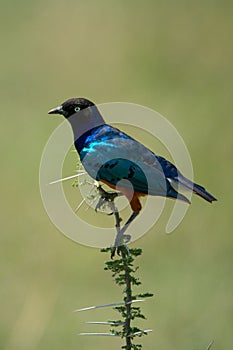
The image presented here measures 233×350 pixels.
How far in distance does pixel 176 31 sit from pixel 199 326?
6.25m

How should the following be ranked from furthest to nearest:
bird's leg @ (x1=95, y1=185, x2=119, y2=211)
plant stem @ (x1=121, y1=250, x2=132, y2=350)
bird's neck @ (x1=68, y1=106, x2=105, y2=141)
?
1. bird's neck @ (x1=68, y1=106, x2=105, y2=141)
2. bird's leg @ (x1=95, y1=185, x2=119, y2=211)
3. plant stem @ (x1=121, y1=250, x2=132, y2=350)

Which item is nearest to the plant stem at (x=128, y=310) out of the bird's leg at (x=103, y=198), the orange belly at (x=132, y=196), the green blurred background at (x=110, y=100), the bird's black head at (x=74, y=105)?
the bird's leg at (x=103, y=198)

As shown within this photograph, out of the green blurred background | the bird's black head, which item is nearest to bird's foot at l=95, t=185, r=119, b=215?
the bird's black head

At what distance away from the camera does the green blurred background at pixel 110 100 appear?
727 centimetres

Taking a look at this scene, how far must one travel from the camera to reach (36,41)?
13000mm

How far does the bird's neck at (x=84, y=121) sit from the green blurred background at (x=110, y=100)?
1804 mm

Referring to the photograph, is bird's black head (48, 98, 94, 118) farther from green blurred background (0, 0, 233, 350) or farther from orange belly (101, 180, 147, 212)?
green blurred background (0, 0, 233, 350)

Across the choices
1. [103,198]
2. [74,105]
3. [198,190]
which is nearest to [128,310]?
[103,198]

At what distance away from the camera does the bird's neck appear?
212 inches

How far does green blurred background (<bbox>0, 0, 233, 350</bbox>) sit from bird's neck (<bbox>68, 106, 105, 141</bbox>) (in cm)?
180

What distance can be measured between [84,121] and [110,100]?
560 centimetres

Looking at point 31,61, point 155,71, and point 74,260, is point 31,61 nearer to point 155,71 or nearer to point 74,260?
point 155,71

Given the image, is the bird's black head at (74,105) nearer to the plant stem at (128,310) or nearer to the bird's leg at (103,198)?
the bird's leg at (103,198)

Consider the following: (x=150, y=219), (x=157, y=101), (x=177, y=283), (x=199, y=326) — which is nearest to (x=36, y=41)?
(x=157, y=101)
